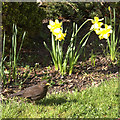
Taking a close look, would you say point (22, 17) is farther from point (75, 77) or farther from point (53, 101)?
point (53, 101)

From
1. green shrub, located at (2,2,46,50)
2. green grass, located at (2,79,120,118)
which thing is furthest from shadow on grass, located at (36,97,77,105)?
green shrub, located at (2,2,46,50)

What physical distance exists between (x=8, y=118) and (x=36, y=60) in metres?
2.00

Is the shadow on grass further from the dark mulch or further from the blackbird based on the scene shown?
the dark mulch

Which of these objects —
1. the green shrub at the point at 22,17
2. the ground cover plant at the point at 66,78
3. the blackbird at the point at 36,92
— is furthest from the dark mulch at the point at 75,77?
the green shrub at the point at 22,17

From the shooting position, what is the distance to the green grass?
107 inches

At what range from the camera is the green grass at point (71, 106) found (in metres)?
2.71

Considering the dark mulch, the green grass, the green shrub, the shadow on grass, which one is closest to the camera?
the green grass

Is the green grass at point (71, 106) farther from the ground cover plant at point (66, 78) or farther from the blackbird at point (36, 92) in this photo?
the blackbird at point (36, 92)

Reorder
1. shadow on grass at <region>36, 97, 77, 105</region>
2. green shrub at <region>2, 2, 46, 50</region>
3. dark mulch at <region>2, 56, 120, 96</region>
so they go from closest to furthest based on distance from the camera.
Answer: shadow on grass at <region>36, 97, 77, 105</region>
dark mulch at <region>2, 56, 120, 96</region>
green shrub at <region>2, 2, 46, 50</region>

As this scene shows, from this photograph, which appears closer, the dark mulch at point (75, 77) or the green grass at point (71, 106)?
the green grass at point (71, 106)

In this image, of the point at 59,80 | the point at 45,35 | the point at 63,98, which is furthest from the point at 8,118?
the point at 45,35

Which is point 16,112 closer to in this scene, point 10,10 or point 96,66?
point 96,66

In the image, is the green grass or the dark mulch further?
the dark mulch

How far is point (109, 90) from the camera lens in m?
3.32
